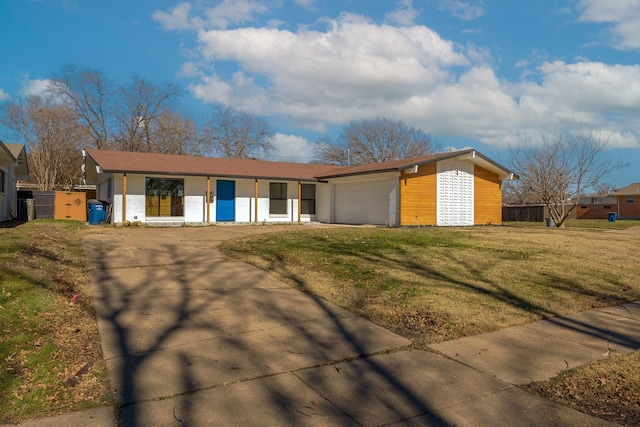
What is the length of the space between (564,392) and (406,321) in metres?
2.10

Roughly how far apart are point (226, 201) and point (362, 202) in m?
6.45

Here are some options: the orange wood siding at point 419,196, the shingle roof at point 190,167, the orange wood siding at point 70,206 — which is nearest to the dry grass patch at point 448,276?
the orange wood siding at point 419,196

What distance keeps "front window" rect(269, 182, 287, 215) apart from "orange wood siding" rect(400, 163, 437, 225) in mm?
6474

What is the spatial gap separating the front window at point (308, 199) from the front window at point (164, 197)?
630 cm

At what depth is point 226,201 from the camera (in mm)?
22484

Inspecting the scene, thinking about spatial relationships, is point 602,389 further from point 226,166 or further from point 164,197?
point 226,166

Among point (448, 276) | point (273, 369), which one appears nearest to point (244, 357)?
point (273, 369)

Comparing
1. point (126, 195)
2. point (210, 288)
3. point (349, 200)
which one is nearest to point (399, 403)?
point (210, 288)

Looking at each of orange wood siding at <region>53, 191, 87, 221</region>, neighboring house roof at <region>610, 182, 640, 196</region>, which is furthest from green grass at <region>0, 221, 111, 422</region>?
neighboring house roof at <region>610, 182, 640, 196</region>

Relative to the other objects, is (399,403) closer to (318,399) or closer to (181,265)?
(318,399)

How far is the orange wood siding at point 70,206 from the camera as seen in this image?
2534cm

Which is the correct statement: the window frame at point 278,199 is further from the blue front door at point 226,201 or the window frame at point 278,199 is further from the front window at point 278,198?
the blue front door at point 226,201

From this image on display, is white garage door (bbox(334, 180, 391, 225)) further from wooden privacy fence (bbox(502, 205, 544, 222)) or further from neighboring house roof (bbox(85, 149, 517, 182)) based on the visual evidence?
wooden privacy fence (bbox(502, 205, 544, 222))

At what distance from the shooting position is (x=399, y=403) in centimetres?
361
